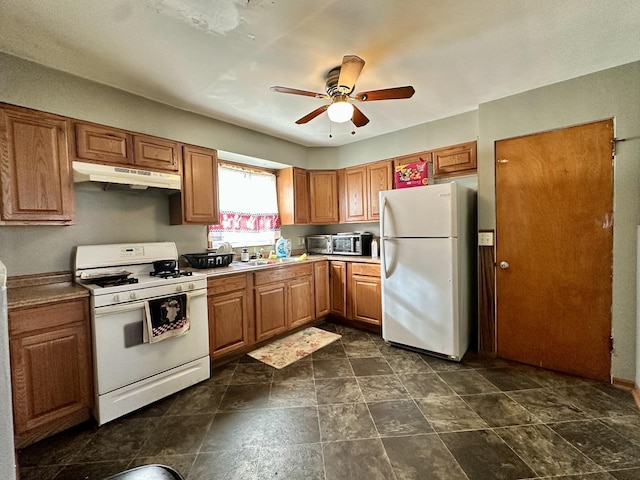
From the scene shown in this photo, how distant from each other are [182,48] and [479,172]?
2691 mm

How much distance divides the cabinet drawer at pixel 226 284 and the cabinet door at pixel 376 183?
1829 mm

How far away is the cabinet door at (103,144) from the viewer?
213 centimetres

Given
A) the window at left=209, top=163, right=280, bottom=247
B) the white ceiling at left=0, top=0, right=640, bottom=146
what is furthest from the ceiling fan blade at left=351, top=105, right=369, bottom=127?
the window at left=209, top=163, right=280, bottom=247

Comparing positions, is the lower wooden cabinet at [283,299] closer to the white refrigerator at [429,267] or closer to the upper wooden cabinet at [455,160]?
the white refrigerator at [429,267]

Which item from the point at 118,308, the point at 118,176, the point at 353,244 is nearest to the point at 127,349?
the point at 118,308

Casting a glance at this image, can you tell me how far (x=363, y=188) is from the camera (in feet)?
12.4

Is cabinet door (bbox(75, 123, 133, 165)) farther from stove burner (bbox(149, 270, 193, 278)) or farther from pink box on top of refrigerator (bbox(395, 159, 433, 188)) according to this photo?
pink box on top of refrigerator (bbox(395, 159, 433, 188))

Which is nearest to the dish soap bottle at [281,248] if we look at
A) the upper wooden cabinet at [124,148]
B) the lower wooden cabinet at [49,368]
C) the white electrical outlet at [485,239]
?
the upper wooden cabinet at [124,148]

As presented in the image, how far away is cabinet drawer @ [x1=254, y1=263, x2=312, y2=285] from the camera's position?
296cm

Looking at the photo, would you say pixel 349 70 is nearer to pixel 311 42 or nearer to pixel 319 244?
pixel 311 42

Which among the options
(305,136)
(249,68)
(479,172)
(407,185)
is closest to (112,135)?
(249,68)

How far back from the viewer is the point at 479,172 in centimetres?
276

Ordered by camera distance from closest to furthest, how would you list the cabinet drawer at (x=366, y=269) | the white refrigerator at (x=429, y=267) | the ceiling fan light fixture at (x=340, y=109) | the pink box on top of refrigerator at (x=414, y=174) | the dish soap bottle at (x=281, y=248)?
the ceiling fan light fixture at (x=340, y=109) < the white refrigerator at (x=429, y=267) < the pink box on top of refrigerator at (x=414, y=174) < the cabinet drawer at (x=366, y=269) < the dish soap bottle at (x=281, y=248)

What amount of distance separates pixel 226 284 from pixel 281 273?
690 millimetres
